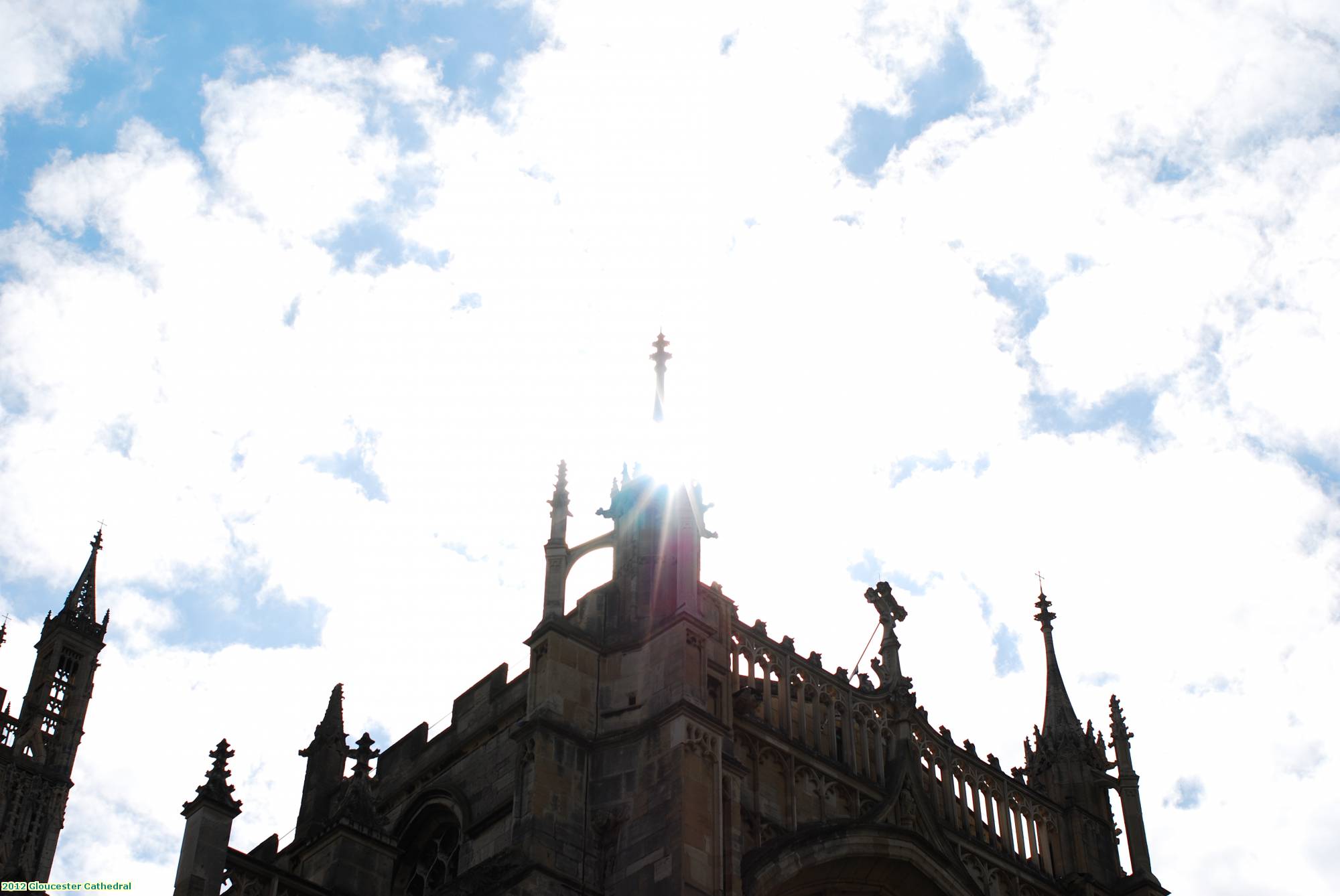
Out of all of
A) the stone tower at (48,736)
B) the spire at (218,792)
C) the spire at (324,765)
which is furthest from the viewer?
the stone tower at (48,736)

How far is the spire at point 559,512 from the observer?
25.8m

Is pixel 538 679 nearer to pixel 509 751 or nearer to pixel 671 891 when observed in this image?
pixel 509 751

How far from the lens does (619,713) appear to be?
2378 centimetres

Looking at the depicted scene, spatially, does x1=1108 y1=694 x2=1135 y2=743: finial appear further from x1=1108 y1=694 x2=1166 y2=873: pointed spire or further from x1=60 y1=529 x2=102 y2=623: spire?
x1=60 y1=529 x2=102 y2=623: spire

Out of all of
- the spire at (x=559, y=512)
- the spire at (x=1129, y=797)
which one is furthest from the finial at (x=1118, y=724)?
the spire at (x=559, y=512)

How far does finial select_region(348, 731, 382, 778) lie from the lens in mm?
23688

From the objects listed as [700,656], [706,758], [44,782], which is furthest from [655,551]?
[44,782]

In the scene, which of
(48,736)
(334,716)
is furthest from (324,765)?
(48,736)

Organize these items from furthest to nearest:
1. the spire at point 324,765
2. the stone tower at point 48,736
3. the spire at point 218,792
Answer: the stone tower at point 48,736 < the spire at point 324,765 < the spire at point 218,792

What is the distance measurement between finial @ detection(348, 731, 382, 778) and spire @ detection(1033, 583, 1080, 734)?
13.9 m

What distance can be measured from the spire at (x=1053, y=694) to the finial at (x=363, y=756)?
546 inches

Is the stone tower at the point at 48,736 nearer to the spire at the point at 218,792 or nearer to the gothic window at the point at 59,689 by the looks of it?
the gothic window at the point at 59,689

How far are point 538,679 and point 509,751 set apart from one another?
1596 mm

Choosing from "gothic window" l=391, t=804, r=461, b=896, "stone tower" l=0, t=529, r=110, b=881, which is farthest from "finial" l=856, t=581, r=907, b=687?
"stone tower" l=0, t=529, r=110, b=881
